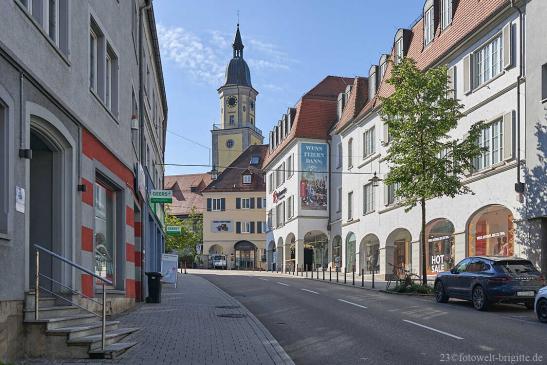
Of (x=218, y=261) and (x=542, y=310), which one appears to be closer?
(x=542, y=310)

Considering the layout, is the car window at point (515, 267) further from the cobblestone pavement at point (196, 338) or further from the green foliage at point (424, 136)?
the cobblestone pavement at point (196, 338)

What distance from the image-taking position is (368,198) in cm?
4209

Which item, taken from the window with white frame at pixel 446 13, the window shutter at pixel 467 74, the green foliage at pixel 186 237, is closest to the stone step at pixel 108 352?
the window shutter at pixel 467 74

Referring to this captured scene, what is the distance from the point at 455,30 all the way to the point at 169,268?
16660 millimetres

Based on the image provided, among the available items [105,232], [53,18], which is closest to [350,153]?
[105,232]

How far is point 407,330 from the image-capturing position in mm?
13445

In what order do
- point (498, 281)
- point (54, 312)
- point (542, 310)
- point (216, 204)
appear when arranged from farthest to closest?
point (216, 204)
point (498, 281)
point (542, 310)
point (54, 312)

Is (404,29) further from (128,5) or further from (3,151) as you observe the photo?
(3,151)

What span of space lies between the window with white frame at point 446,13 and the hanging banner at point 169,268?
55.1ft

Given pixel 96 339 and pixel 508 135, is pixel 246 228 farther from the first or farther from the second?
pixel 96 339

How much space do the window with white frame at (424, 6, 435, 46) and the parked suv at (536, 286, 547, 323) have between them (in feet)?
66.8

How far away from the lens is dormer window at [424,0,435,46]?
32.7m

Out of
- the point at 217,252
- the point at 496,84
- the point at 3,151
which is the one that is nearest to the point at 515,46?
the point at 496,84

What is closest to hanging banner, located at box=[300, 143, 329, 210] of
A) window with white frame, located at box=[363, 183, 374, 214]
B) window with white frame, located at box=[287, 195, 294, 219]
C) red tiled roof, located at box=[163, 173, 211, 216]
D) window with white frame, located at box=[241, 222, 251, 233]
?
window with white frame, located at box=[287, 195, 294, 219]
